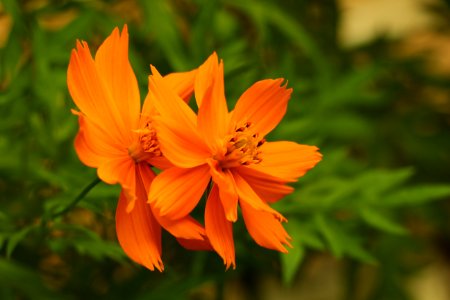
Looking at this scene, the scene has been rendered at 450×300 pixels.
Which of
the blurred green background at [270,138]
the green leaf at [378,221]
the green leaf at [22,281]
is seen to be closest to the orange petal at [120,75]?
the blurred green background at [270,138]

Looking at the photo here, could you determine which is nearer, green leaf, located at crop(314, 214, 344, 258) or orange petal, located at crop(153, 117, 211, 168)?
orange petal, located at crop(153, 117, 211, 168)

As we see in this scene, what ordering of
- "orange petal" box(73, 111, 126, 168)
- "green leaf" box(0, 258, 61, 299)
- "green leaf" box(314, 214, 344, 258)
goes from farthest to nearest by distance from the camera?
"green leaf" box(314, 214, 344, 258) < "green leaf" box(0, 258, 61, 299) < "orange petal" box(73, 111, 126, 168)

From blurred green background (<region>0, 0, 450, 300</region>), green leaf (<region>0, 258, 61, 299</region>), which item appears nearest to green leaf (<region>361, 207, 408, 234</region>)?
blurred green background (<region>0, 0, 450, 300</region>)

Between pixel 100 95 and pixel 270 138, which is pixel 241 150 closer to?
pixel 100 95

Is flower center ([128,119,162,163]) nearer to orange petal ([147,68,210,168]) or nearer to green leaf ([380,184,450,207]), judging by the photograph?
orange petal ([147,68,210,168])

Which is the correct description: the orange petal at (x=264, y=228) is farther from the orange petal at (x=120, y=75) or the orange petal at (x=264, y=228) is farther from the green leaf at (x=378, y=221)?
the green leaf at (x=378, y=221)

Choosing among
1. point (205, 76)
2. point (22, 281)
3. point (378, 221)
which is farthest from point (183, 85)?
point (378, 221)

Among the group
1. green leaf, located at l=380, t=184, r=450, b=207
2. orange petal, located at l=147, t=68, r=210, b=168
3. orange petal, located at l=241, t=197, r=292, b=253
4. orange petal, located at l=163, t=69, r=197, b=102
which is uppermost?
orange petal, located at l=163, t=69, r=197, b=102

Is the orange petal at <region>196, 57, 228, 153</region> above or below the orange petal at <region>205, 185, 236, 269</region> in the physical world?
above
